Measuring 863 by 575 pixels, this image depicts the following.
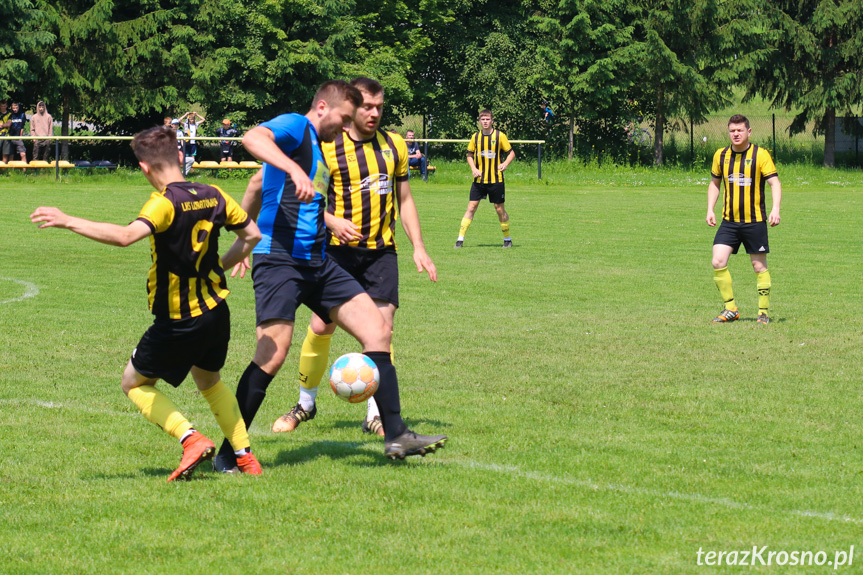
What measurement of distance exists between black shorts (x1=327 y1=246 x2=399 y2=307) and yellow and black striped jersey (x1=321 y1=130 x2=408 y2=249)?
54mm

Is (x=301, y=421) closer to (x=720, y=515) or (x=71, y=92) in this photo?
(x=720, y=515)

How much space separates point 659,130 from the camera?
46.5 metres

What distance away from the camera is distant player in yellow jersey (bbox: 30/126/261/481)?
17.1 feet

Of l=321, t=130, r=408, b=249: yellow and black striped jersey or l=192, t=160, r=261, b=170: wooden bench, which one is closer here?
l=321, t=130, r=408, b=249: yellow and black striped jersey

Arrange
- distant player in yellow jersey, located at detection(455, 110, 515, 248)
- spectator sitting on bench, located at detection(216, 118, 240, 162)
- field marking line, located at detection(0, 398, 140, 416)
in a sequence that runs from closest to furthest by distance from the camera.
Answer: field marking line, located at detection(0, 398, 140, 416)
distant player in yellow jersey, located at detection(455, 110, 515, 248)
spectator sitting on bench, located at detection(216, 118, 240, 162)

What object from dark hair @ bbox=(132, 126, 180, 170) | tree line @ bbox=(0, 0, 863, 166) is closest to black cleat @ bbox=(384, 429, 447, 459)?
dark hair @ bbox=(132, 126, 180, 170)

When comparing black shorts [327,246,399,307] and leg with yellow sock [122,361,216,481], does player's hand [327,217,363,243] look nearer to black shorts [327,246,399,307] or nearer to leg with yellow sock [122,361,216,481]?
black shorts [327,246,399,307]

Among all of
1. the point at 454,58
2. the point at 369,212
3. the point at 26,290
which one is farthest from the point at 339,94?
the point at 454,58

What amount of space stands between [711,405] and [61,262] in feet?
37.7

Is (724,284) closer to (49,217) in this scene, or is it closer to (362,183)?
(362,183)

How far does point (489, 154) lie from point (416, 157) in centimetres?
1633

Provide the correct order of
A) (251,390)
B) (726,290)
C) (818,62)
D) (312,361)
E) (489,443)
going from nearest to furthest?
(251,390)
(489,443)
(312,361)
(726,290)
(818,62)

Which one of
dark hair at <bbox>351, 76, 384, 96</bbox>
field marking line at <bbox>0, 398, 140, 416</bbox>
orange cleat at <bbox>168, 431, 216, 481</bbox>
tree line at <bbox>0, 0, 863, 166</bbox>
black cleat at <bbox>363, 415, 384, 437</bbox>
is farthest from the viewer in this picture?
tree line at <bbox>0, 0, 863, 166</bbox>

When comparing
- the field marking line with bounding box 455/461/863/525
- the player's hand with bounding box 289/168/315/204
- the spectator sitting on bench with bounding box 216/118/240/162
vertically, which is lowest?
the field marking line with bounding box 455/461/863/525
